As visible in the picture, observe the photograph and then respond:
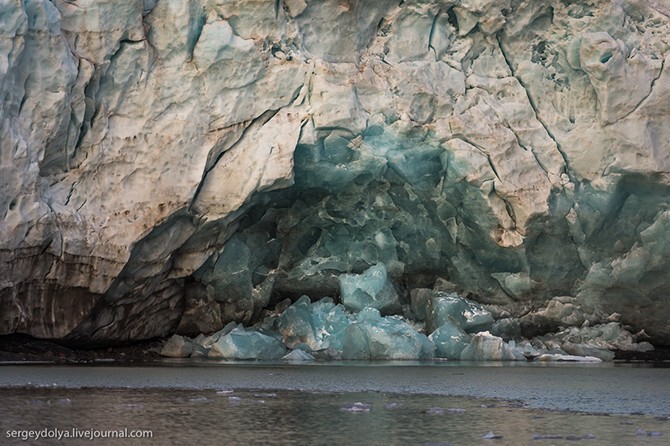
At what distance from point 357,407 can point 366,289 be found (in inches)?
461

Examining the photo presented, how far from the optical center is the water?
7.47m

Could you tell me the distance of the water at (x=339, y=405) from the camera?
294 inches

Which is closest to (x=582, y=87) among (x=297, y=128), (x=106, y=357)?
(x=297, y=128)

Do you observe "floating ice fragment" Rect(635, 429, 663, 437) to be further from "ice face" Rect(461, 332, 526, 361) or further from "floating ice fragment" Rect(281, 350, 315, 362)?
"floating ice fragment" Rect(281, 350, 315, 362)

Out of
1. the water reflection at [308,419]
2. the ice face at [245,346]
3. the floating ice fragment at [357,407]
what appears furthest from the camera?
the ice face at [245,346]

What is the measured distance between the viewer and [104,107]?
18.7 metres

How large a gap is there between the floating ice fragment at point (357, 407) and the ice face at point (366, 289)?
444 inches

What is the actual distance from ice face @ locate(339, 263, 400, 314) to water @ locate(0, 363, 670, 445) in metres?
5.19

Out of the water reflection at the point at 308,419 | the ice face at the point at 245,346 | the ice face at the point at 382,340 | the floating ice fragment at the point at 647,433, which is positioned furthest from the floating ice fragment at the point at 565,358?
the floating ice fragment at the point at 647,433

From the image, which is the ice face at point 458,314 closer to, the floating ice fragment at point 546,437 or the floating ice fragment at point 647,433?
the floating ice fragment at point 647,433

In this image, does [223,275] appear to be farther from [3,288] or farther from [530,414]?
[530,414]

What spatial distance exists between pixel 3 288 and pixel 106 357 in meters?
4.24

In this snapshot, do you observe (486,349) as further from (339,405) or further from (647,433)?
(647,433)

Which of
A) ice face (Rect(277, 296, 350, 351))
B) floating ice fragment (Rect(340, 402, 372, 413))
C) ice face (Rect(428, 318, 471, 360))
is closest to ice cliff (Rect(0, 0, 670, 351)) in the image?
ice face (Rect(277, 296, 350, 351))
